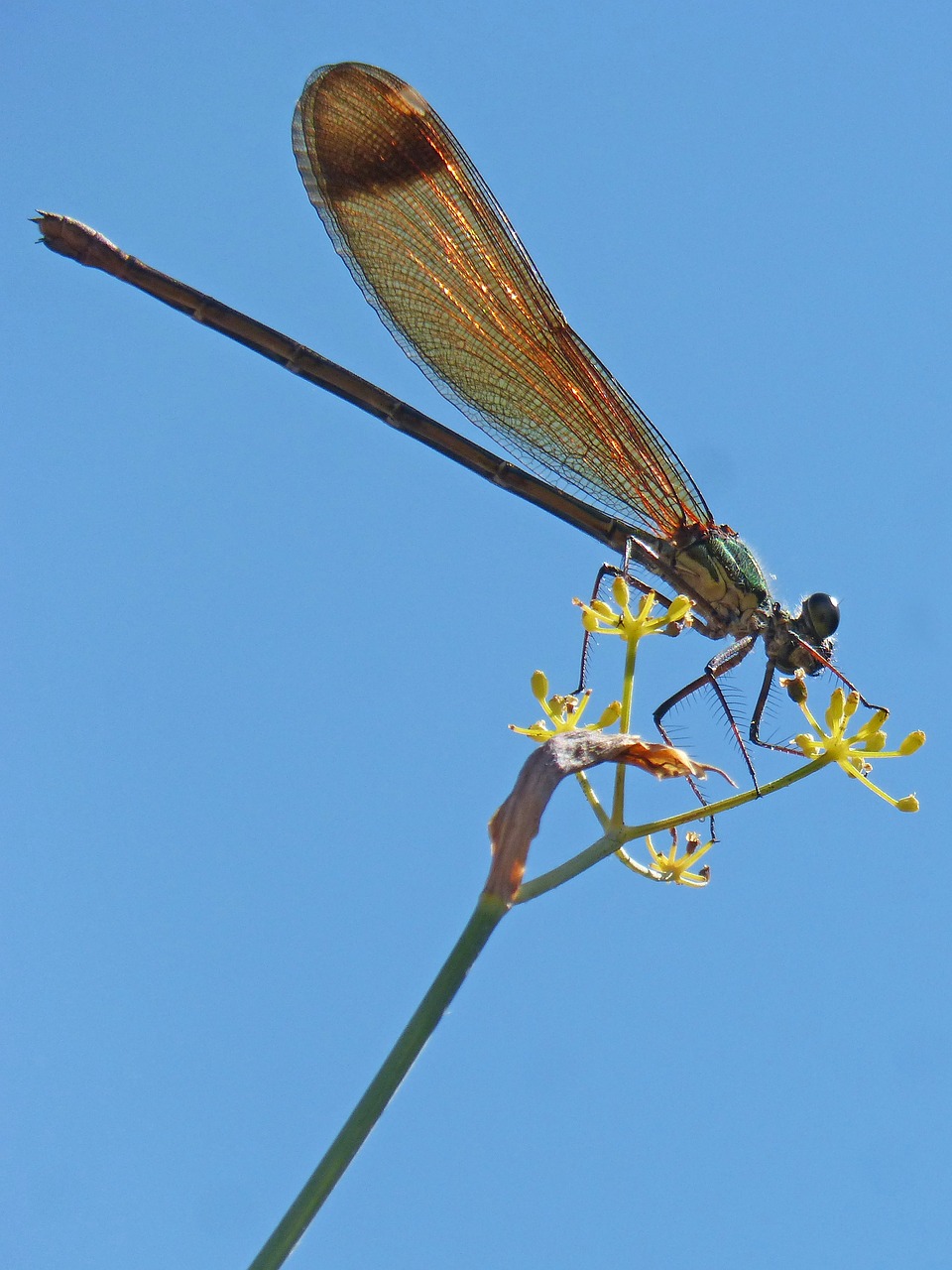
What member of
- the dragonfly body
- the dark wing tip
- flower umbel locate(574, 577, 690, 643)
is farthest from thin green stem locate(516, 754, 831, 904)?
the dark wing tip

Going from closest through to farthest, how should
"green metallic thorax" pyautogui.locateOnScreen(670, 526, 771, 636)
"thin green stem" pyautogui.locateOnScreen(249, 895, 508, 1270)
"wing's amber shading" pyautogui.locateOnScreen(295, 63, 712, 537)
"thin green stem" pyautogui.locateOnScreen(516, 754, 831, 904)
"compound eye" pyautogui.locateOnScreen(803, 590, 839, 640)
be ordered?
"thin green stem" pyautogui.locateOnScreen(249, 895, 508, 1270)
"thin green stem" pyautogui.locateOnScreen(516, 754, 831, 904)
"compound eye" pyautogui.locateOnScreen(803, 590, 839, 640)
"green metallic thorax" pyautogui.locateOnScreen(670, 526, 771, 636)
"wing's amber shading" pyautogui.locateOnScreen(295, 63, 712, 537)

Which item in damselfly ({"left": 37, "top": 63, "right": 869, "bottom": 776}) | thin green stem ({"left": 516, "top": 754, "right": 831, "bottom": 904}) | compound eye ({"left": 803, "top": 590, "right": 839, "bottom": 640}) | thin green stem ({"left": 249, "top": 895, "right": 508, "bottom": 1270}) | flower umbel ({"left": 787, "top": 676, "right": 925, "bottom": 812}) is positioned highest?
damselfly ({"left": 37, "top": 63, "right": 869, "bottom": 776})

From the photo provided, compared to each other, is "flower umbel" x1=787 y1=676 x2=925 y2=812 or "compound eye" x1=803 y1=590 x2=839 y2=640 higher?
"compound eye" x1=803 y1=590 x2=839 y2=640

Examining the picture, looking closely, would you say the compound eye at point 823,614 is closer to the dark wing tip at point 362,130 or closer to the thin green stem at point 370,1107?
the dark wing tip at point 362,130

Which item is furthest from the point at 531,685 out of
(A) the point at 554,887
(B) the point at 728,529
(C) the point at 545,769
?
(B) the point at 728,529

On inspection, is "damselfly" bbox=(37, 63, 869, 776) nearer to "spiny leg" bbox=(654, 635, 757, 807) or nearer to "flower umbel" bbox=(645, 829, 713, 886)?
"spiny leg" bbox=(654, 635, 757, 807)

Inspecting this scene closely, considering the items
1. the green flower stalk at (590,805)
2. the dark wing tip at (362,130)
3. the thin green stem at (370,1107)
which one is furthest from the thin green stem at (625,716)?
the dark wing tip at (362,130)

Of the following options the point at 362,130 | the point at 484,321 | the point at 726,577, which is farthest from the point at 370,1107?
the point at 362,130
